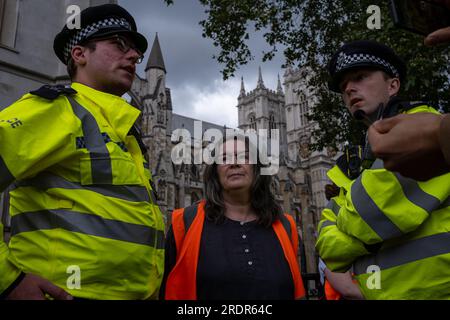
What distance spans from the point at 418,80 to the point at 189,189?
107ft

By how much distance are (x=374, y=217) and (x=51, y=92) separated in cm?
162

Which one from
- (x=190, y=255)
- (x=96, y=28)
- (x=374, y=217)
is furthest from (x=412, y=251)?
(x=96, y=28)

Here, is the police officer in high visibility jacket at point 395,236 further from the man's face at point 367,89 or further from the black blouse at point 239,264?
the black blouse at point 239,264

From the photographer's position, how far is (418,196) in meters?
1.59

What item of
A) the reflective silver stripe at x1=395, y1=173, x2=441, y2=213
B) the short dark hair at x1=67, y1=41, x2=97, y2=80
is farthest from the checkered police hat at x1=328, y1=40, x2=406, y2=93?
the short dark hair at x1=67, y1=41, x2=97, y2=80

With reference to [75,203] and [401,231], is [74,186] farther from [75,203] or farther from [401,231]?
[401,231]

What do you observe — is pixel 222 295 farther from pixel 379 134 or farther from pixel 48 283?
pixel 379 134

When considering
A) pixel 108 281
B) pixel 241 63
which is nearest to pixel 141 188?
pixel 108 281

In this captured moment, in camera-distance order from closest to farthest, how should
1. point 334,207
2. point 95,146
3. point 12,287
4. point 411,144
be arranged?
point 411,144 < point 12,287 < point 95,146 < point 334,207

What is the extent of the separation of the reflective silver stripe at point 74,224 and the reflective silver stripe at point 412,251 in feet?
3.82

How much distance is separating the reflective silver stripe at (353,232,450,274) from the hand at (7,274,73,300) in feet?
4.58

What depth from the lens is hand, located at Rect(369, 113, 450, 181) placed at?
36.8 inches

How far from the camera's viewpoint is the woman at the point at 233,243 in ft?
8.30
